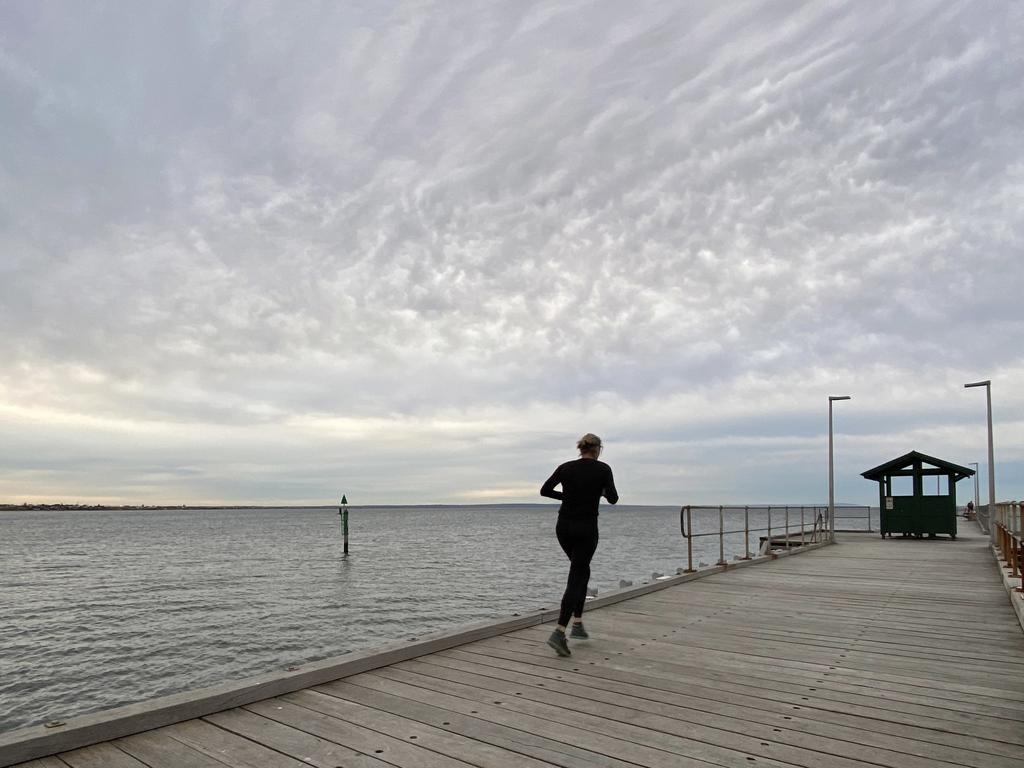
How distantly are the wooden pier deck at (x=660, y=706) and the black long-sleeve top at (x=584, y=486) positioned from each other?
43.2 inches

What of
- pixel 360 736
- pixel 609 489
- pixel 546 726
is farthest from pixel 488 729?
pixel 609 489

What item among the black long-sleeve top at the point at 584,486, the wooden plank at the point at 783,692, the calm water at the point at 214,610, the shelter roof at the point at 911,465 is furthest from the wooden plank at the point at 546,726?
the shelter roof at the point at 911,465

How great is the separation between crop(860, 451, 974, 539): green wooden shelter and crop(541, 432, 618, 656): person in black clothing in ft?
60.0

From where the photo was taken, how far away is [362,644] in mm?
15141

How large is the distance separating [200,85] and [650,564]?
29.1 m

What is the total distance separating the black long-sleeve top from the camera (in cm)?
529

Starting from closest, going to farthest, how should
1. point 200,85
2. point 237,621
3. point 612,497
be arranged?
point 612,497 < point 200,85 < point 237,621

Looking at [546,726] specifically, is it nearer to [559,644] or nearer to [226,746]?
[559,644]

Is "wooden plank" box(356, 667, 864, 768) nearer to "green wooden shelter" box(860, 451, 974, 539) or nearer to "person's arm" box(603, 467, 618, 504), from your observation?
"person's arm" box(603, 467, 618, 504)

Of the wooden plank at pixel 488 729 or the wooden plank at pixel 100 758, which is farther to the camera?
the wooden plank at pixel 488 729

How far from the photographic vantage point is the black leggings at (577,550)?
5.28 meters

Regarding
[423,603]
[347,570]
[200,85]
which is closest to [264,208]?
[200,85]

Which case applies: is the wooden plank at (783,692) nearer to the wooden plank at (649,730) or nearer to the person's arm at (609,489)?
the wooden plank at (649,730)

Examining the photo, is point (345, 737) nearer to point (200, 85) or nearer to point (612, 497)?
point (612, 497)
